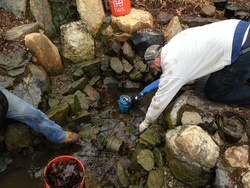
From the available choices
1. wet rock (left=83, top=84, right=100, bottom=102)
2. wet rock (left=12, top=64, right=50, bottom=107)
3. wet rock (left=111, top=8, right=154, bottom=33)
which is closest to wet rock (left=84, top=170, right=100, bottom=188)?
A: wet rock (left=12, top=64, right=50, bottom=107)

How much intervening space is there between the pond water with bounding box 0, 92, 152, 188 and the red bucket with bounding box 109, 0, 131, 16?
1796mm

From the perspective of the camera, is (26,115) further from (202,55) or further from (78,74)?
(202,55)

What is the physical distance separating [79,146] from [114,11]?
2.67m

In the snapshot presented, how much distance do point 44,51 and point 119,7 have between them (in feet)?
5.51

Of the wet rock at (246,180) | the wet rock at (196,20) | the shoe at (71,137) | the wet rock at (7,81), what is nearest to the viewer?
the wet rock at (246,180)

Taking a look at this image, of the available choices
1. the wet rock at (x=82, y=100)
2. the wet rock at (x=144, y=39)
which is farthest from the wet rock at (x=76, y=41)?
the wet rock at (x=144, y=39)

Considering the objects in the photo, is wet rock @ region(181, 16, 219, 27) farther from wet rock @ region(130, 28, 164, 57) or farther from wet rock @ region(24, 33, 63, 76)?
wet rock @ region(24, 33, 63, 76)

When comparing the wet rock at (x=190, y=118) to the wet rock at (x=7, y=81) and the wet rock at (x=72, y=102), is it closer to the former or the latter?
the wet rock at (x=72, y=102)

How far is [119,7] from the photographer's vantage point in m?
5.26

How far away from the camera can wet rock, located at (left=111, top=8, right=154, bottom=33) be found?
5316 millimetres

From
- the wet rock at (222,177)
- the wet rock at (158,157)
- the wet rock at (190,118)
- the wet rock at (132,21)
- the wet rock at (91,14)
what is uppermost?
the wet rock at (91,14)

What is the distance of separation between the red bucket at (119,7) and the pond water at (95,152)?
70.7 inches

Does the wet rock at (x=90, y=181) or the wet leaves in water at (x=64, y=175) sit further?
the wet rock at (x=90, y=181)

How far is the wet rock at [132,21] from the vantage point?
532 cm
